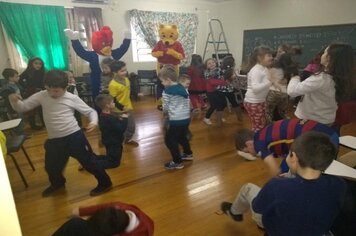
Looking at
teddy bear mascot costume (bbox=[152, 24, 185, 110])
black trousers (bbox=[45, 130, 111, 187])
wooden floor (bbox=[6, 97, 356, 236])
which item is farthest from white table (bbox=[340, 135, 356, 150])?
teddy bear mascot costume (bbox=[152, 24, 185, 110])

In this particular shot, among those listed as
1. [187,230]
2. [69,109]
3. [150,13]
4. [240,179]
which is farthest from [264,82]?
[150,13]

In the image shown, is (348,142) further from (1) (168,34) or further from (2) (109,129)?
(1) (168,34)

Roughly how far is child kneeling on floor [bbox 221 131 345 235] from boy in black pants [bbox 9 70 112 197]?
168 cm

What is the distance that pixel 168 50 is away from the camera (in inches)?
203

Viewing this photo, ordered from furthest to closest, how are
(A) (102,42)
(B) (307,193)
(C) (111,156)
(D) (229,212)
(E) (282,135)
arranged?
(A) (102,42) < (C) (111,156) < (D) (229,212) < (E) (282,135) < (B) (307,193)

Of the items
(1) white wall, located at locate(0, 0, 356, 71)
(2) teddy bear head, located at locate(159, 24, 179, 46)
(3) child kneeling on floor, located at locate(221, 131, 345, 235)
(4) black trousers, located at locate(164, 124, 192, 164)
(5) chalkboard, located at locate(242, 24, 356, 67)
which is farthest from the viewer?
(1) white wall, located at locate(0, 0, 356, 71)

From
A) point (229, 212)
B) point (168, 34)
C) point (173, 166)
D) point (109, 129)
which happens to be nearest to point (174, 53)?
point (168, 34)

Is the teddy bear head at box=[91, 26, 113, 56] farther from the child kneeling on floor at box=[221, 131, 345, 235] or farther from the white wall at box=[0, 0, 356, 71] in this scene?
the child kneeling on floor at box=[221, 131, 345, 235]

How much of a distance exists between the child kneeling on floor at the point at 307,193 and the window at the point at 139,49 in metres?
6.86

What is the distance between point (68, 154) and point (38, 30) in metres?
4.49

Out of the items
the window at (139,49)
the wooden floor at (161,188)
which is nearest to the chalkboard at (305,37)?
the window at (139,49)

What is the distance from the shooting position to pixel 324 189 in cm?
112

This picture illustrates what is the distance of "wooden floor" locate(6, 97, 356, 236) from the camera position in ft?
7.04

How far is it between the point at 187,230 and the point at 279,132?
97cm
